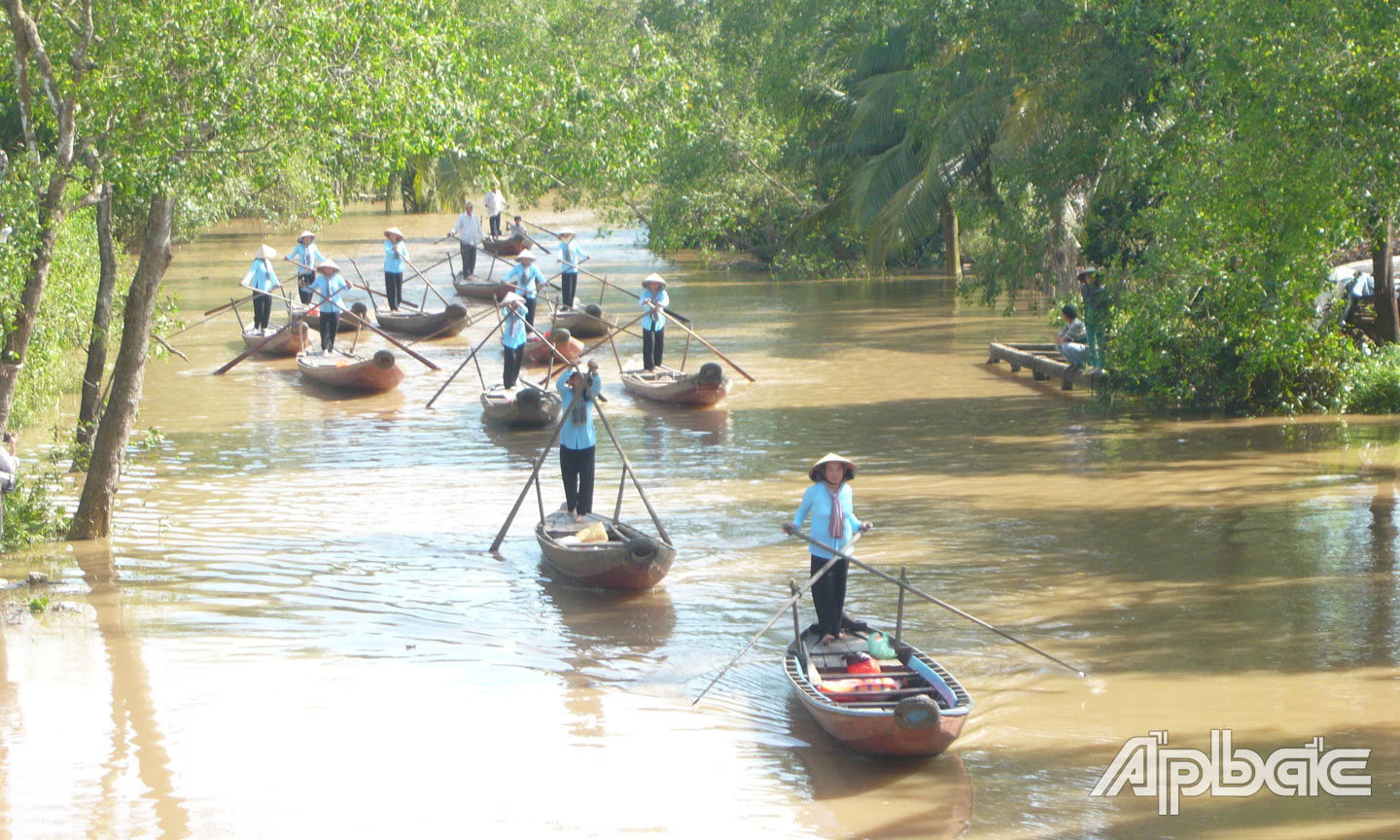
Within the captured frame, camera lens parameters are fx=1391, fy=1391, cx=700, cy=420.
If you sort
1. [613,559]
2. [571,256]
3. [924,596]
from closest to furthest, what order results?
[924,596]
[613,559]
[571,256]

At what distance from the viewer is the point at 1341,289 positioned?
1838 centimetres

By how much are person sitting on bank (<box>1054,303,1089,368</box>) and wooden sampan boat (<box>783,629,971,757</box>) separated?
37.0 ft

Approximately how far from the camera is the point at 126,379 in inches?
439

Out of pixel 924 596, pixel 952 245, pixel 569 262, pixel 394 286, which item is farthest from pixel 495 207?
pixel 924 596

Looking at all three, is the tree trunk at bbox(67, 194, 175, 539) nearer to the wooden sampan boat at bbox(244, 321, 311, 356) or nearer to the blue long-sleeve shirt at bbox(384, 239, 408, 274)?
the wooden sampan boat at bbox(244, 321, 311, 356)

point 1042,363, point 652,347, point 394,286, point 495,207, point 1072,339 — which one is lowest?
point 1042,363

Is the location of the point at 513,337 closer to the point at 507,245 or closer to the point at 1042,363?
the point at 1042,363

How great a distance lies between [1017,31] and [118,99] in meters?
10.7

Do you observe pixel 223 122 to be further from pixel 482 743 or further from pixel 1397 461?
pixel 1397 461

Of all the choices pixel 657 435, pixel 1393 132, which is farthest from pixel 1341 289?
pixel 657 435

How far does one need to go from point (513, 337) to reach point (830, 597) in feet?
32.9

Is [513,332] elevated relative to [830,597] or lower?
elevated

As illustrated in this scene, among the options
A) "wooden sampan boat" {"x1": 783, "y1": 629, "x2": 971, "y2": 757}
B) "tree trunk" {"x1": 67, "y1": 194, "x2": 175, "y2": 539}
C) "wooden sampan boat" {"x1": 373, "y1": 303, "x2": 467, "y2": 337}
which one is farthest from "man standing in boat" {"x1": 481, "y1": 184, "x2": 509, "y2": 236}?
"wooden sampan boat" {"x1": 783, "y1": 629, "x2": 971, "y2": 757}

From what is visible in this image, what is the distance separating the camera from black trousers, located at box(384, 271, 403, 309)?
2555 cm
